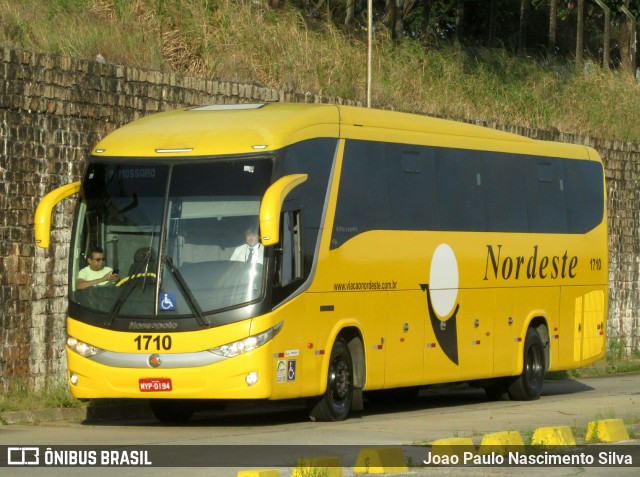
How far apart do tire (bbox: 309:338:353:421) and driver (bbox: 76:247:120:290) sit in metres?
2.76

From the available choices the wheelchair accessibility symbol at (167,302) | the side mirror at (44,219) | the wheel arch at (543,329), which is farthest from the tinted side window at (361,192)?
the wheel arch at (543,329)

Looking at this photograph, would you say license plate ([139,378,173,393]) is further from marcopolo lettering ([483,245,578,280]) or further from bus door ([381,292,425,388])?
marcopolo lettering ([483,245,578,280])

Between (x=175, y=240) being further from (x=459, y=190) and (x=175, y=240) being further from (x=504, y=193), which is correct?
(x=504, y=193)

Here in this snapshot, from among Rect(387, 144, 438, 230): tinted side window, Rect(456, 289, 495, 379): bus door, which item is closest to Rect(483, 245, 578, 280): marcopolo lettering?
Rect(456, 289, 495, 379): bus door

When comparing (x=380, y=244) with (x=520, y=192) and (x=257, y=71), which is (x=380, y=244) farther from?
(x=257, y=71)

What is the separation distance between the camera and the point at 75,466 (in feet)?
40.7

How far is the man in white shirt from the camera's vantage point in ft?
52.2

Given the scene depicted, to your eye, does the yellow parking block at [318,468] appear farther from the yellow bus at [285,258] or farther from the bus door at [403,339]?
the bus door at [403,339]

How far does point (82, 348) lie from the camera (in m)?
16.2

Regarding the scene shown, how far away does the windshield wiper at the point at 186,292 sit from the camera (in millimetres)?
15742

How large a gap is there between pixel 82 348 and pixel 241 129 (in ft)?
9.64

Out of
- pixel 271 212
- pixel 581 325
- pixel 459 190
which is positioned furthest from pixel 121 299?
pixel 581 325

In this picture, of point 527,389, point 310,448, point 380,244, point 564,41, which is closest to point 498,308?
point 527,389

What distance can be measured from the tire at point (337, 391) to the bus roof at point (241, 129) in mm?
2543
